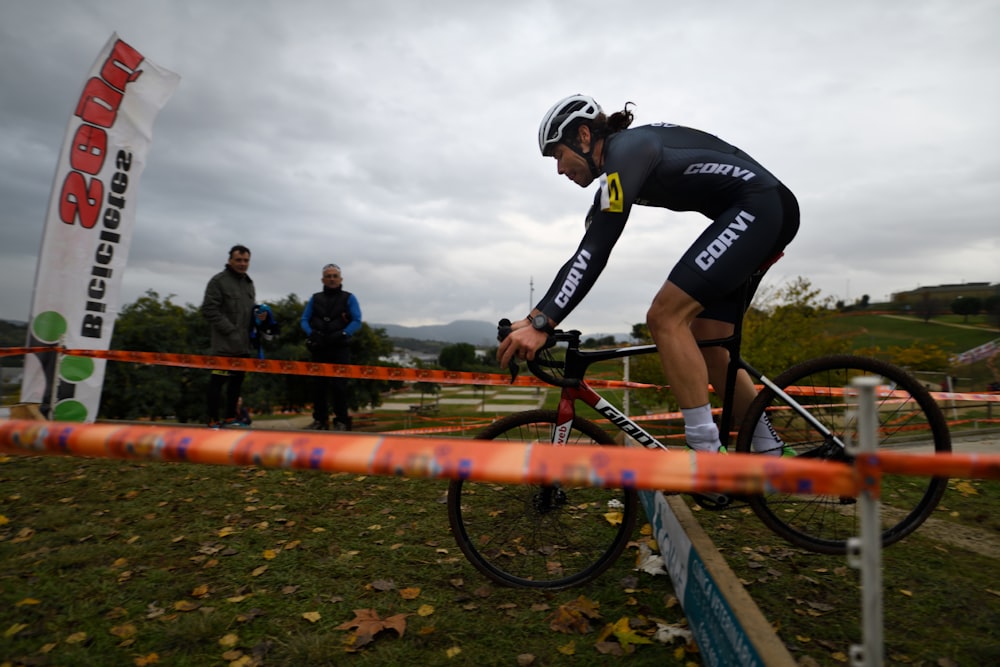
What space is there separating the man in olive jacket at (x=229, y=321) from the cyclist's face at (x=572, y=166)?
18.1ft

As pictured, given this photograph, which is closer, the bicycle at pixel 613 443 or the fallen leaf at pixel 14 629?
→ the fallen leaf at pixel 14 629

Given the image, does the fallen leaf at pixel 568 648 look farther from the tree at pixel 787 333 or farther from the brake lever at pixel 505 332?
the tree at pixel 787 333

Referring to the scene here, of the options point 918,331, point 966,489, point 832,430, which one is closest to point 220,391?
point 832,430

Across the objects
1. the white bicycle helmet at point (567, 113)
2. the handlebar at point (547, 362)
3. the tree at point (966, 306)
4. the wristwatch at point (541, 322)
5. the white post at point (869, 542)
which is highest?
the tree at point (966, 306)

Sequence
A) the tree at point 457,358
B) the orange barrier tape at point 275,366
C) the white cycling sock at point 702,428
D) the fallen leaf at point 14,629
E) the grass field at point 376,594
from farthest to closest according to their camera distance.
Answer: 1. the tree at point 457,358
2. the orange barrier tape at point 275,366
3. the white cycling sock at point 702,428
4. the fallen leaf at point 14,629
5. the grass field at point 376,594

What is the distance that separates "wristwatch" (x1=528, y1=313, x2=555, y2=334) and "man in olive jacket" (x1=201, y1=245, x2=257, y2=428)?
5.63 meters

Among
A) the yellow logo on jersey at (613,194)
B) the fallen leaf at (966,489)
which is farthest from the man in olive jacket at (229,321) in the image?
the fallen leaf at (966,489)

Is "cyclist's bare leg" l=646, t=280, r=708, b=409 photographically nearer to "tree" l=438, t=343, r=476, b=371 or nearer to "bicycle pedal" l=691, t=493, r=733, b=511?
"bicycle pedal" l=691, t=493, r=733, b=511

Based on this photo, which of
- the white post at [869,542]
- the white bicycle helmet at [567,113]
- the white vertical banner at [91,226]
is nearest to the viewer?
the white post at [869,542]

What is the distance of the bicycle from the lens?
105 inches

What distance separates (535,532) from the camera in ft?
9.93

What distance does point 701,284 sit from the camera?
2.61 meters

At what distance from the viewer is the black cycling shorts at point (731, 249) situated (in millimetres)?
2611

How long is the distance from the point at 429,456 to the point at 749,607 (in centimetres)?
135
